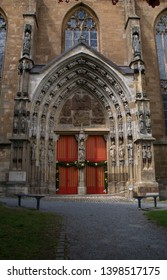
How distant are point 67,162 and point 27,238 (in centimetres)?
1125

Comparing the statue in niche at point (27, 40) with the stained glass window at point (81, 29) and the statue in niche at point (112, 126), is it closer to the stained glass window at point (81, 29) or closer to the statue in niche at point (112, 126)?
the stained glass window at point (81, 29)

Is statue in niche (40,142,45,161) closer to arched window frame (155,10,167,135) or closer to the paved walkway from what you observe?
the paved walkway

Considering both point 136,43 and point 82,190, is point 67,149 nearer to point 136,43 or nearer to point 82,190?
point 82,190

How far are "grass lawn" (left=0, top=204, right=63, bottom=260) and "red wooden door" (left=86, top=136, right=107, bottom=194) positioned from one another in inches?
378

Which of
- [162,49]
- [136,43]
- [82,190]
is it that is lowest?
[82,190]

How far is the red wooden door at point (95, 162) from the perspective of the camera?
1484 centimetres

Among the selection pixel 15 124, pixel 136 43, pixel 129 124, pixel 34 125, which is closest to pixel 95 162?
pixel 129 124

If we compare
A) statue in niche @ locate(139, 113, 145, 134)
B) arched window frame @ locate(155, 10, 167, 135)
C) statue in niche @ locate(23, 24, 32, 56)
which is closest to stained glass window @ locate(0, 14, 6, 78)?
statue in niche @ locate(23, 24, 32, 56)

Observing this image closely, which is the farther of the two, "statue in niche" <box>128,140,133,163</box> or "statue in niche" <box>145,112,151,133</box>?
"statue in niche" <box>128,140,133,163</box>

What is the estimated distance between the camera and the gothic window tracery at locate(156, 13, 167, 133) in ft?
57.2

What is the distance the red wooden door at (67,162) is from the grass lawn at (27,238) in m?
9.21

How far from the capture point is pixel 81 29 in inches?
741

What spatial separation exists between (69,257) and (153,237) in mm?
1840

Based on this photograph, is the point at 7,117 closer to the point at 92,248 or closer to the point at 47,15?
the point at 47,15
